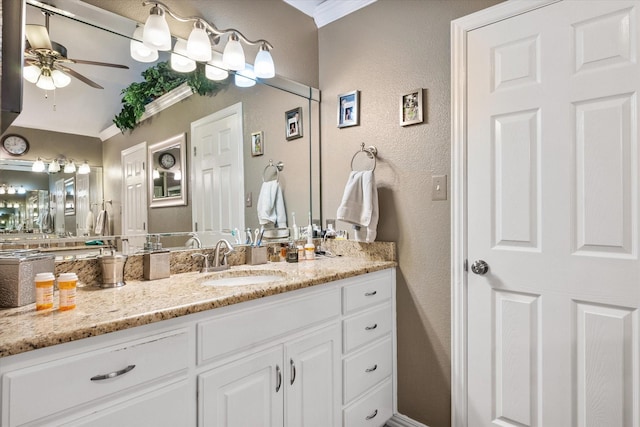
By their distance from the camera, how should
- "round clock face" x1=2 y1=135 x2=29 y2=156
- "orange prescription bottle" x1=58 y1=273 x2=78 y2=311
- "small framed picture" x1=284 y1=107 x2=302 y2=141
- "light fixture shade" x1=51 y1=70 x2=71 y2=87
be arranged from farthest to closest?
"small framed picture" x1=284 y1=107 x2=302 y2=141
"light fixture shade" x1=51 y1=70 x2=71 y2=87
"round clock face" x1=2 y1=135 x2=29 y2=156
"orange prescription bottle" x1=58 y1=273 x2=78 y2=311

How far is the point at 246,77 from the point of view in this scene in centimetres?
194

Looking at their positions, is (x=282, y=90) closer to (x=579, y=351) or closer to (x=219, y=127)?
(x=219, y=127)

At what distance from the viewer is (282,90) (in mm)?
2135

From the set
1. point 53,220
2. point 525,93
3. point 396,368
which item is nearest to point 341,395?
point 396,368

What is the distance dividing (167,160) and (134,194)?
228 millimetres

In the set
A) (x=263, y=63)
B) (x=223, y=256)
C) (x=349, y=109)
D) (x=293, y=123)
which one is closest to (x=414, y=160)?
(x=349, y=109)

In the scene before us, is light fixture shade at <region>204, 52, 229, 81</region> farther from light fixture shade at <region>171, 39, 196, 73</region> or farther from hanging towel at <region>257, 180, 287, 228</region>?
hanging towel at <region>257, 180, 287, 228</region>

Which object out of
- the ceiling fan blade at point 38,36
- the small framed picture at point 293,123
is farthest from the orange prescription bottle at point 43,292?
the small framed picture at point 293,123

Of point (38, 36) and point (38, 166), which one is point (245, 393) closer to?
point (38, 166)

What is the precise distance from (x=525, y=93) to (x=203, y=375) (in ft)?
Result: 5.46

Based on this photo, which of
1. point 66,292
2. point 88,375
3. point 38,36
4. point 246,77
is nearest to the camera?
point 88,375

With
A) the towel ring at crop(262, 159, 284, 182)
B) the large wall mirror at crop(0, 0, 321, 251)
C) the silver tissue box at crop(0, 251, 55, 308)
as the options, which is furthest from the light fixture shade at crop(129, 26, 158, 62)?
the silver tissue box at crop(0, 251, 55, 308)

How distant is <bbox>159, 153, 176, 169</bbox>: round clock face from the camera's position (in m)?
1.62

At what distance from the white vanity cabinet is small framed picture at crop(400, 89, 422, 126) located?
0.82 metres
